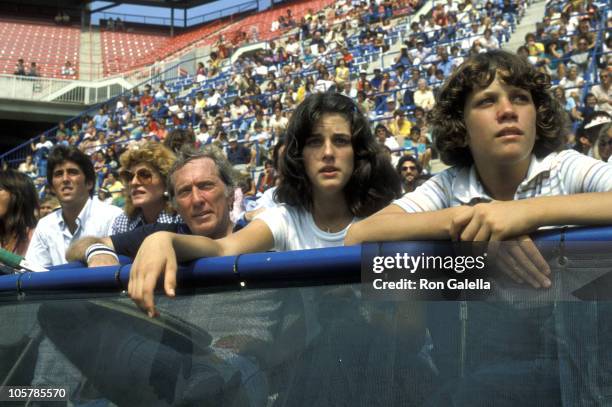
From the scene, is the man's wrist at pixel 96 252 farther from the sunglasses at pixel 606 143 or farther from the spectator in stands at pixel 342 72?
the spectator in stands at pixel 342 72

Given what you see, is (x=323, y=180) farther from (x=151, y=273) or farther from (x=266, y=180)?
(x=266, y=180)

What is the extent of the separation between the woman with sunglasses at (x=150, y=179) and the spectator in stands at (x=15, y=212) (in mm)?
975

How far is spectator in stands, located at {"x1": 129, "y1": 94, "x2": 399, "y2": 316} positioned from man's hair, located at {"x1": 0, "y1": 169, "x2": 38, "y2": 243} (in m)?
2.17

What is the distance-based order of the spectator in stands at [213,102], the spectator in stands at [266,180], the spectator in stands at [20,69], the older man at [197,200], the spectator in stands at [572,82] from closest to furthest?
the older man at [197,200], the spectator in stands at [572,82], the spectator in stands at [266,180], the spectator in stands at [213,102], the spectator in stands at [20,69]

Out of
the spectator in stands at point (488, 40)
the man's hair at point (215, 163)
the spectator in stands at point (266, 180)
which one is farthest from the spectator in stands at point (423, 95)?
the man's hair at point (215, 163)

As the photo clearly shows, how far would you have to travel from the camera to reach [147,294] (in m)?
1.50

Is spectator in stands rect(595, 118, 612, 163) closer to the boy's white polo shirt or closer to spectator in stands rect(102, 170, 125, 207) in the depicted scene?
the boy's white polo shirt

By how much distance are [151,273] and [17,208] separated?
2.72m

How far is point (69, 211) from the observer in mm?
3691

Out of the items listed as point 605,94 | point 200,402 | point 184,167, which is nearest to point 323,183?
point 184,167

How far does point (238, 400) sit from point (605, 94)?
7971 mm

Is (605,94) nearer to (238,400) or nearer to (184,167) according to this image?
(184,167)

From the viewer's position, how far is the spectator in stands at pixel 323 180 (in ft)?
7.00

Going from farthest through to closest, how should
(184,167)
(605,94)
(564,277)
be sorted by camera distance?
(605,94), (184,167), (564,277)
